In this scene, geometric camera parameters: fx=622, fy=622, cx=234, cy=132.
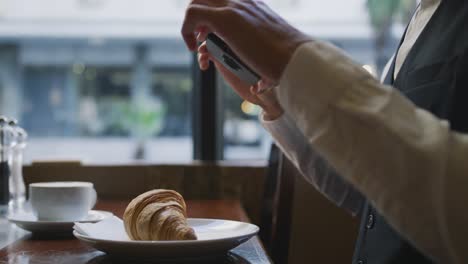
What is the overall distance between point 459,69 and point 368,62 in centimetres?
180

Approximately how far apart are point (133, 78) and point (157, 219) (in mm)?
1983

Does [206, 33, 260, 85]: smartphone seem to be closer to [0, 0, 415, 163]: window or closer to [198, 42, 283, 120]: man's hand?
[198, 42, 283, 120]: man's hand

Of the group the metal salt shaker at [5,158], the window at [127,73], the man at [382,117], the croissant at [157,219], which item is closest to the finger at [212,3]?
the man at [382,117]

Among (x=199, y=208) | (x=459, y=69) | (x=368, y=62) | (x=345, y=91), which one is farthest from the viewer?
(x=368, y=62)

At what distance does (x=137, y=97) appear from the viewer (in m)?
2.86

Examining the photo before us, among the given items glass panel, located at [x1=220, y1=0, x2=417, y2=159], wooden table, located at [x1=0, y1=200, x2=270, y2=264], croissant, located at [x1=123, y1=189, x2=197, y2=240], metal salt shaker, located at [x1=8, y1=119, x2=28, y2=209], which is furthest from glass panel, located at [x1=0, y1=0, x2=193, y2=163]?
croissant, located at [x1=123, y1=189, x2=197, y2=240]

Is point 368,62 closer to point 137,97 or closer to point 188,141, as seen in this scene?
point 188,141

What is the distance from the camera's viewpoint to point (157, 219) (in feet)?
3.10

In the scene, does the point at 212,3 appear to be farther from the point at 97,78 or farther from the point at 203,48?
the point at 97,78

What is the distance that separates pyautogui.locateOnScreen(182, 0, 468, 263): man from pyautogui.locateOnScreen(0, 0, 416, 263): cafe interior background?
1603mm

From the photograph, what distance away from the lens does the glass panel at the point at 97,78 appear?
276cm

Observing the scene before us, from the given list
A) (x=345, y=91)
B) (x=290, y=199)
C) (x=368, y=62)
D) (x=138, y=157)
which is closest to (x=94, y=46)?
(x=138, y=157)

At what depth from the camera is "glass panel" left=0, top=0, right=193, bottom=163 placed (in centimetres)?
276

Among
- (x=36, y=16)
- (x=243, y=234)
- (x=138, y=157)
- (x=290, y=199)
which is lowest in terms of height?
(x=138, y=157)
